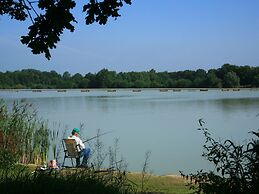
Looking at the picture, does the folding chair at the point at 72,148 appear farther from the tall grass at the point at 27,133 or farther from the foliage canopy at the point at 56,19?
the foliage canopy at the point at 56,19

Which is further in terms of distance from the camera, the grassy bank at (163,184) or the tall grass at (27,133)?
the tall grass at (27,133)

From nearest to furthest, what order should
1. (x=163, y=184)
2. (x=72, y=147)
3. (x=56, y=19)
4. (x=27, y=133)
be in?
1. (x=56, y=19)
2. (x=163, y=184)
3. (x=72, y=147)
4. (x=27, y=133)

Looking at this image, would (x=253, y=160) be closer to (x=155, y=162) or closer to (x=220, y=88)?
(x=155, y=162)

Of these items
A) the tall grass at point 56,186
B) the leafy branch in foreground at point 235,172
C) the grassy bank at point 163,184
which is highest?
the leafy branch in foreground at point 235,172

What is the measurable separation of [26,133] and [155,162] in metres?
3.46

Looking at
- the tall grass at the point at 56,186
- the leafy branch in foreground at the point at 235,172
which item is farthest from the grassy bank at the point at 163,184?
the leafy branch in foreground at the point at 235,172

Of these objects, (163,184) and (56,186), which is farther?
(163,184)

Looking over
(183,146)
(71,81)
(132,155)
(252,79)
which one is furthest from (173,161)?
Answer: (71,81)

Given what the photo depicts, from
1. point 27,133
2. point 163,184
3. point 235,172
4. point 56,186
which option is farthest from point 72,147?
point 235,172

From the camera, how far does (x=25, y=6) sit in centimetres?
415

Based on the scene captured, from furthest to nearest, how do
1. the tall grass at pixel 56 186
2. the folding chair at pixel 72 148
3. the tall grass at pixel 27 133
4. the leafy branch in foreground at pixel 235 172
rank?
1. the folding chair at pixel 72 148
2. the tall grass at pixel 27 133
3. the tall grass at pixel 56 186
4. the leafy branch in foreground at pixel 235 172

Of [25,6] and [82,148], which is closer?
[25,6]

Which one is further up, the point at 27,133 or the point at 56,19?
the point at 56,19

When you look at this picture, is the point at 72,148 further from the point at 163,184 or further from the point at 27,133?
the point at 163,184
